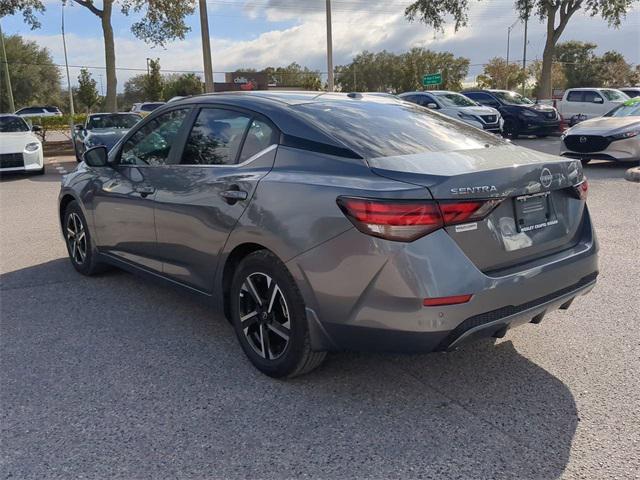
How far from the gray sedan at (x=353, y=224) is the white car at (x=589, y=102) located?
21319 millimetres

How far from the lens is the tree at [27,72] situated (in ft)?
182

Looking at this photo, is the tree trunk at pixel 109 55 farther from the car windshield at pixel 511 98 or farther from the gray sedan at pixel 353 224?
the gray sedan at pixel 353 224

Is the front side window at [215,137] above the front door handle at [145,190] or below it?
above

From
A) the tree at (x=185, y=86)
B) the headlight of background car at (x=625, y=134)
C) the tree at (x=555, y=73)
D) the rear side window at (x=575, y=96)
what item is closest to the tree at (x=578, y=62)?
the tree at (x=555, y=73)

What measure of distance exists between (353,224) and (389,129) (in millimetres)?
1005

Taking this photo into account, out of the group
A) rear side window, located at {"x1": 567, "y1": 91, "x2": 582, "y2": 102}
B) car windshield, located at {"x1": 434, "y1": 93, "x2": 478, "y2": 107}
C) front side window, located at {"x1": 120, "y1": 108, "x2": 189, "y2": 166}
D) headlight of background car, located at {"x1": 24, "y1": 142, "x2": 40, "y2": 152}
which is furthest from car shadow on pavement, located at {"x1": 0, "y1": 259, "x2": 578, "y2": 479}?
rear side window, located at {"x1": 567, "y1": 91, "x2": 582, "y2": 102}

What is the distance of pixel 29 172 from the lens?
14078 mm

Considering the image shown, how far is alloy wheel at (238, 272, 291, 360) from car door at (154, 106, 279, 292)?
13.0 inches

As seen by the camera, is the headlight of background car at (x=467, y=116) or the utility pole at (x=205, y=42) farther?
the headlight of background car at (x=467, y=116)

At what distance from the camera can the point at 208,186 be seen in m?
3.69

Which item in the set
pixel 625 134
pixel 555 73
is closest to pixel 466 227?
pixel 625 134

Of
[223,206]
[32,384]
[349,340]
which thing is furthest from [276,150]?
[32,384]

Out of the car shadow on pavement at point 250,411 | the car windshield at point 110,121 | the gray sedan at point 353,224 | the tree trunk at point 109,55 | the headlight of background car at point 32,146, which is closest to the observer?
the car shadow on pavement at point 250,411

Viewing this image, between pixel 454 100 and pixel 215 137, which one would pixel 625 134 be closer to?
pixel 454 100
